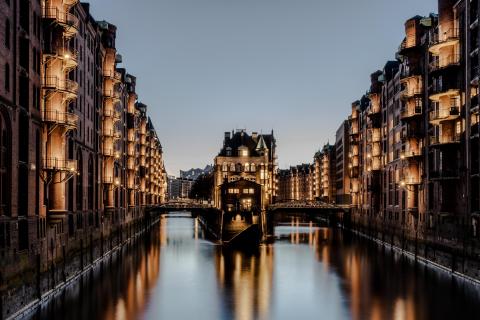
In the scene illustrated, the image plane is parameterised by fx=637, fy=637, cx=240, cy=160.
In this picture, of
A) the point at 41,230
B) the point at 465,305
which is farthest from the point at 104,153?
the point at 465,305

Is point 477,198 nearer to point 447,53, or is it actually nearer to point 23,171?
point 447,53

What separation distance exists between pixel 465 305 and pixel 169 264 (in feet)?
121

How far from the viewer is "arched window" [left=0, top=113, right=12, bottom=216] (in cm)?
3619

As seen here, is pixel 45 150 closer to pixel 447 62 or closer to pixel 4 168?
pixel 4 168

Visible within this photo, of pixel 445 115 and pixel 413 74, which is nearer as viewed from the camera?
pixel 445 115

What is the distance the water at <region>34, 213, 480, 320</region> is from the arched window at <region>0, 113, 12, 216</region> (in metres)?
6.69

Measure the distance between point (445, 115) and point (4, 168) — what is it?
3974 cm

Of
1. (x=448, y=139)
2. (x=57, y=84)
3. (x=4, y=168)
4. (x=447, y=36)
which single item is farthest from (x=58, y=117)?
(x=447, y=36)

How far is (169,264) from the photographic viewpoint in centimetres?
7100

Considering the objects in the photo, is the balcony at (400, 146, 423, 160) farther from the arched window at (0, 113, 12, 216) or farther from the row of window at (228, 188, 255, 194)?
the row of window at (228, 188, 255, 194)

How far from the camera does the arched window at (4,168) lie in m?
36.2

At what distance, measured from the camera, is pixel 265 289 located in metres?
52.8

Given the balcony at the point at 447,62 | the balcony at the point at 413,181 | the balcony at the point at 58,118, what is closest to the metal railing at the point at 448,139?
the balcony at the point at 447,62

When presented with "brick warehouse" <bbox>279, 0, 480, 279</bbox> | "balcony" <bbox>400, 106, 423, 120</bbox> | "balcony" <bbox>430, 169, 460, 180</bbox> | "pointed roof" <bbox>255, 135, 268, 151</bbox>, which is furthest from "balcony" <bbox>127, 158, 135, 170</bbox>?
"pointed roof" <bbox>255, 135, 268, 151</bbox>
